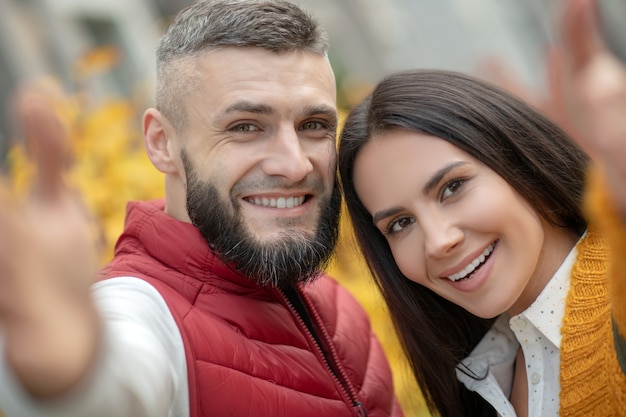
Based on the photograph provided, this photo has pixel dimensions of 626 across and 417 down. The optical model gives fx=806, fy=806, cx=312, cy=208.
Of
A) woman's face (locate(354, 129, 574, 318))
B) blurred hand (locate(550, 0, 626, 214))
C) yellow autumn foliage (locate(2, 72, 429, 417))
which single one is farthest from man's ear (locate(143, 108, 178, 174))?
blurred hand (locate(550, 0, 626, 214))

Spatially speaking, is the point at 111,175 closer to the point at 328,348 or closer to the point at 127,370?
the point at 328,348

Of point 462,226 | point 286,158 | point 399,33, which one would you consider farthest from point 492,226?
point 399,33

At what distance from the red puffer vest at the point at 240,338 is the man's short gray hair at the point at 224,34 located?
1.17 feet

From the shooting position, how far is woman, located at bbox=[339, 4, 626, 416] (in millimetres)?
2051

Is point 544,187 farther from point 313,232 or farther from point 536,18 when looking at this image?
point 536,18

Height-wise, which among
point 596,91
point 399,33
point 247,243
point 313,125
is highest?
point 399,33

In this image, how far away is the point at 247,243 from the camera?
220cm

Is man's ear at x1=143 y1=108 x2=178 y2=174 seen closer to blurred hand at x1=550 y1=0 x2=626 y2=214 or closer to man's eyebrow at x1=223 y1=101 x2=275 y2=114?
man's eyebrow at x1=223 y1=101 x2=275 y2=114

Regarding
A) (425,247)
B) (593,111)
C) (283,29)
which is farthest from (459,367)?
(593,111)

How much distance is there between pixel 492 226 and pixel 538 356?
0.39 meters

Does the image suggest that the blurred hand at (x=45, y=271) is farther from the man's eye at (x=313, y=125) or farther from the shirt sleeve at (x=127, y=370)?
the man's eye at (x=313, y=125)

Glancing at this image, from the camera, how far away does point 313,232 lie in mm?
2299

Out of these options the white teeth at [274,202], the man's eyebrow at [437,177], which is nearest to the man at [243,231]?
the white teeth at [274,202]

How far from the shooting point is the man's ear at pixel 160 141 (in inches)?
95.0
